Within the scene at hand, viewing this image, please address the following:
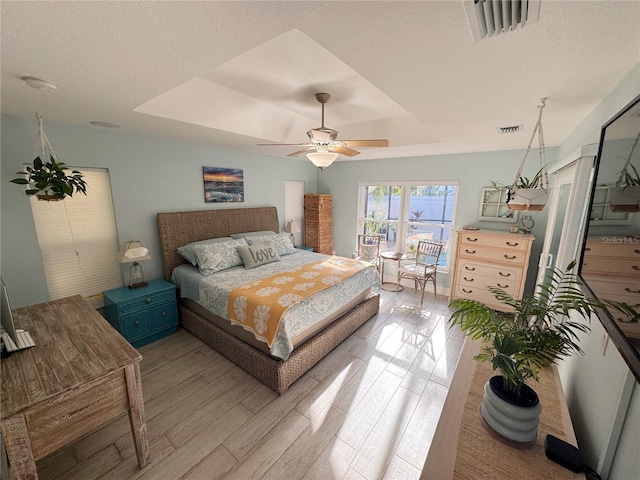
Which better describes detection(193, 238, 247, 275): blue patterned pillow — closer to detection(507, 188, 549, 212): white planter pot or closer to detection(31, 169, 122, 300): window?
detection(31, 169, 122, 300): window

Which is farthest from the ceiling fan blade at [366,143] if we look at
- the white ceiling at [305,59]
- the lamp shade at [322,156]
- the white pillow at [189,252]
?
the white pillow at [189,252]

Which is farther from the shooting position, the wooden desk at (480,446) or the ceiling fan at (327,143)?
the ceiling fan at (327,143)

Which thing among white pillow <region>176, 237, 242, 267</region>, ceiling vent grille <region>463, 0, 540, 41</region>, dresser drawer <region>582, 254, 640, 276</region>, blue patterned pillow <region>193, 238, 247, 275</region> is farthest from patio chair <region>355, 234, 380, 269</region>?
ceiling vent grille <region>463, 0, 540, 41</region>

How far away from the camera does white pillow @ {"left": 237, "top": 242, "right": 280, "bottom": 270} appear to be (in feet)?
11.0

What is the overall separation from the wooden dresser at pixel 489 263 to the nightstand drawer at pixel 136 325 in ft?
13.7

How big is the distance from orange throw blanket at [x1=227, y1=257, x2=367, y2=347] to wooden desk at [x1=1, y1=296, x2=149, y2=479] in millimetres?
942

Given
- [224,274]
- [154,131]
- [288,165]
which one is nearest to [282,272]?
[224,274]

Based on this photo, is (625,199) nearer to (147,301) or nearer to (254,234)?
(147,301)

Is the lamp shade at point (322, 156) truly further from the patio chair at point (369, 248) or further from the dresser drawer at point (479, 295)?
the dresser drawer at point (479, 295)

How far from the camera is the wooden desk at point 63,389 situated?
3.75ft

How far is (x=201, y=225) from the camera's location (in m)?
3.60

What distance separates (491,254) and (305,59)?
3.41 metres

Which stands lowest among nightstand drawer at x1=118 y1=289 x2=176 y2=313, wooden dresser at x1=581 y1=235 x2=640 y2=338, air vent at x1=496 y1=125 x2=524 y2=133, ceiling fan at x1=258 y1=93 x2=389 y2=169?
nightstand drawer at x1=118 y1=289 x2=176 y2=313

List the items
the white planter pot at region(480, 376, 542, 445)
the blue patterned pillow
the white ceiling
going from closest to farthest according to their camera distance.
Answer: the white ceiling → the white planter pot at region(480, 376, 542, 445) → the blue patterned pillow
